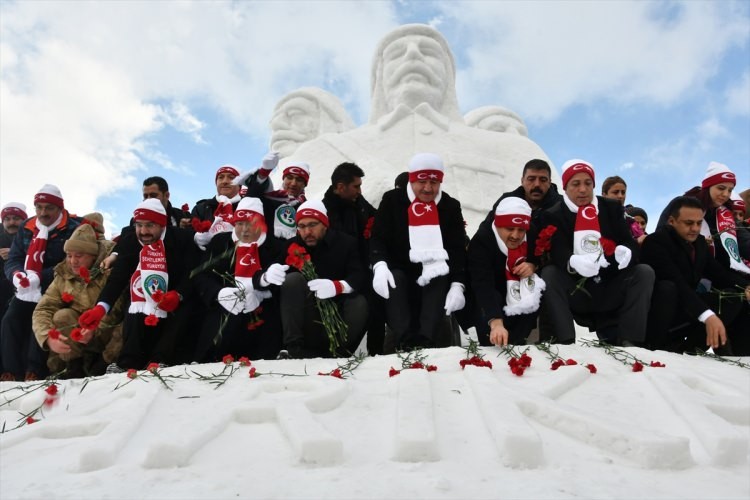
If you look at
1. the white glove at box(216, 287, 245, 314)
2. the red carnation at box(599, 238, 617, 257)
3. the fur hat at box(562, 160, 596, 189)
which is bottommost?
the white glove at box(216, 287, 245, 314)

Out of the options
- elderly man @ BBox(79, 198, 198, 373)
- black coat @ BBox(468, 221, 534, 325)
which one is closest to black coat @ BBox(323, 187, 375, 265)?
black coat @ BBox(468, 221, 534, 325)

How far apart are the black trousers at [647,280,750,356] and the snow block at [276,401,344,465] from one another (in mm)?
2769

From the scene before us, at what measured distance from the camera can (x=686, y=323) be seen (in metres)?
3.82

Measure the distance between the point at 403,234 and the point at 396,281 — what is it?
40 cm

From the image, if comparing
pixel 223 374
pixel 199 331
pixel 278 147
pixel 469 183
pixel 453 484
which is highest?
pixel 278 147

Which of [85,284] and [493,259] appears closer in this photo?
[493,259]

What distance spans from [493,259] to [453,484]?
7.61 feet

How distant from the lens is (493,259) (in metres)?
3.68

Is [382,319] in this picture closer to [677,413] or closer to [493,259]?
[493,259]

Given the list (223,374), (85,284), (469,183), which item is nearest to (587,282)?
(223,374)

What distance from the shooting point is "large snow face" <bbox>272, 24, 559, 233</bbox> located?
8078mm

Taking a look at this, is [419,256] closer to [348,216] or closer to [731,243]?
[348,216]

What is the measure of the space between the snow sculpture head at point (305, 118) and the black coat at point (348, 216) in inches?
260

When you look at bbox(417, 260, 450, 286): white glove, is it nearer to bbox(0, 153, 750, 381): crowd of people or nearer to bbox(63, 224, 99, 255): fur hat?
bbox(0, 153, 750, 381): crowd of people
